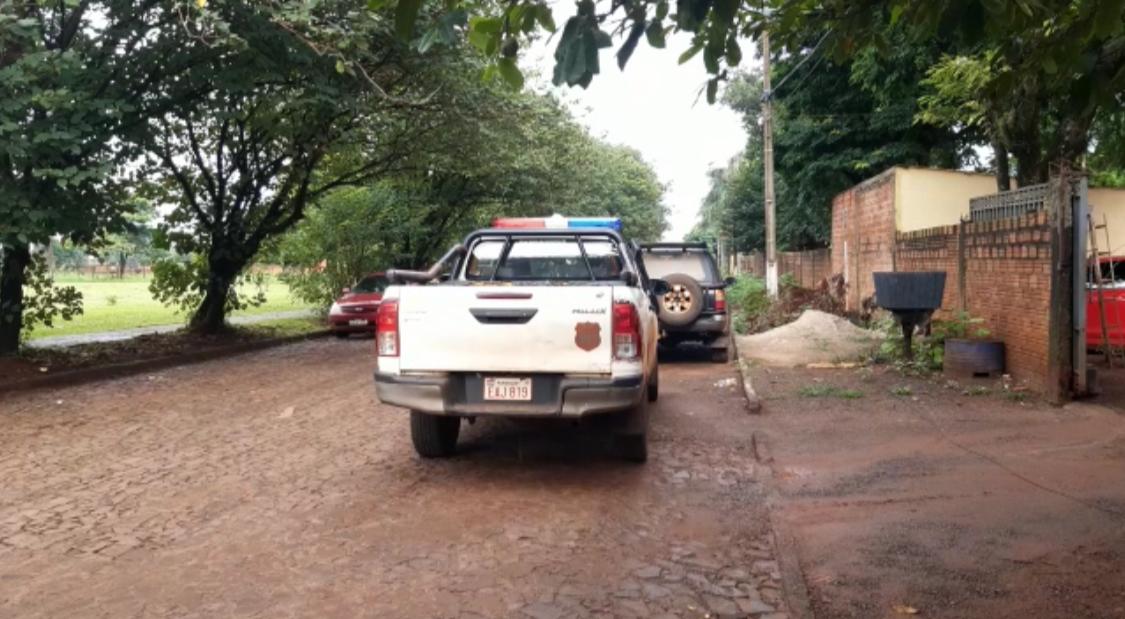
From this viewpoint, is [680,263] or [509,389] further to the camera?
[680,263]

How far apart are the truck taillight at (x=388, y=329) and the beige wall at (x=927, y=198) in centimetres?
1187

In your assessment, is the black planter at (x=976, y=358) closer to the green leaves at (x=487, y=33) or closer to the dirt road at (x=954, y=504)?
the dirt road at (x=954, y=504)

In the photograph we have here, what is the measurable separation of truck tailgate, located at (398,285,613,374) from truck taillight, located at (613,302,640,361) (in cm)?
6

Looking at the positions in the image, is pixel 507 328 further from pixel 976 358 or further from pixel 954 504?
pixel 976 358

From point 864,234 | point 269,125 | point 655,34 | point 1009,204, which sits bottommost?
point 1009,204

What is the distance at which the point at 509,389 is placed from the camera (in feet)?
20.0

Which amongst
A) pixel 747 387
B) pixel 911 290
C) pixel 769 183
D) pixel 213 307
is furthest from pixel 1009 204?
pixel 213 307

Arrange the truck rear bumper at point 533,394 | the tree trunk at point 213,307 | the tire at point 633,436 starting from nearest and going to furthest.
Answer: the truck rear bumper at point 533,394 < the tire at point 633,436 < the tree trunk at point 213,307

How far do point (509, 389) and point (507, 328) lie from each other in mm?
428

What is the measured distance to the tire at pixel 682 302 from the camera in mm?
12250

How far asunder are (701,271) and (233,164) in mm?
9365

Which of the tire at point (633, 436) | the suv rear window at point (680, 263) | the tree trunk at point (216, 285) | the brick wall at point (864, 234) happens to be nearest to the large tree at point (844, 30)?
the tire at point (633, 436)

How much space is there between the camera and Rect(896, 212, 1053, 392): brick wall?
8820 mm

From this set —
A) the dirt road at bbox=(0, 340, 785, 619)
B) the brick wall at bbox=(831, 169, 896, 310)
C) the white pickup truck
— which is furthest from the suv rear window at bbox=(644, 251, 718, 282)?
Answer: the white pickup truck
